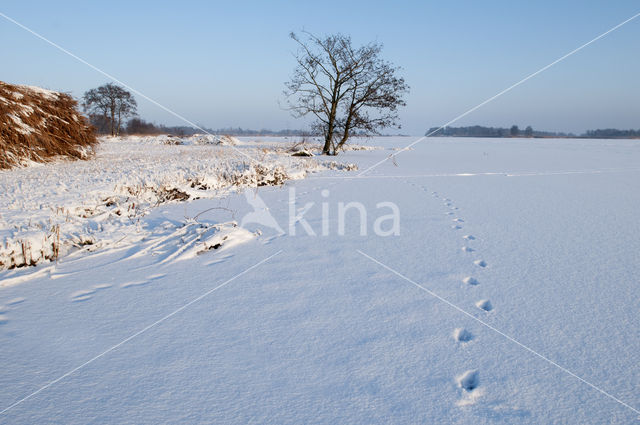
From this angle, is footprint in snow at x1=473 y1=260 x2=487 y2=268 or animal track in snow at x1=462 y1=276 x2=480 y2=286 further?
footprint in snow at x1=473 y1=260 x2=487 y2=268

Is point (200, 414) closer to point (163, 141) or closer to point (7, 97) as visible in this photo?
point (7, 97)

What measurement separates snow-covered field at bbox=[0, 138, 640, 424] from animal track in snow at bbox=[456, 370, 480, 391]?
0.4 inches

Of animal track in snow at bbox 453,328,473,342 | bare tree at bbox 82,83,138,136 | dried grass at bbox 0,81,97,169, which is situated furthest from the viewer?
bare tree at bbox 82,83,138,136

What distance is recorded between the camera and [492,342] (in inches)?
76.7

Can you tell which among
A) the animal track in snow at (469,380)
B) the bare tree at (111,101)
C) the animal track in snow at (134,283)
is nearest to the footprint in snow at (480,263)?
the animal track in snow at (469,380)

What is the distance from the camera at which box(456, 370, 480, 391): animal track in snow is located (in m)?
1.62

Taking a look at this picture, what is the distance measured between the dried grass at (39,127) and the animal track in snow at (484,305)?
10.1 meters

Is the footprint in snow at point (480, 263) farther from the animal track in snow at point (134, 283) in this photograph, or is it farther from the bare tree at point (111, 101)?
the bare tree at point (111, 101)

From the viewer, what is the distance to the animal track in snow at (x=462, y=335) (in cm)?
200

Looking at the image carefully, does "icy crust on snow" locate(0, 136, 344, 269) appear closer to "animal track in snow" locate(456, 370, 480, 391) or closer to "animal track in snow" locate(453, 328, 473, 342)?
"animal track in snow" locate(453, 328, 473, 342)

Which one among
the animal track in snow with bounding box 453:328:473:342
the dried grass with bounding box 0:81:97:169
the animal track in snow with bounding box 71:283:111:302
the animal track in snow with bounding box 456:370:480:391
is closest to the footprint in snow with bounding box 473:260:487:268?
the animal track in snow with bounding box 453:328:473:342

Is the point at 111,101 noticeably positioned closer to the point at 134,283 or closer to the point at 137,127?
the point at 137,127

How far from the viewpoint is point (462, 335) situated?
204 cm

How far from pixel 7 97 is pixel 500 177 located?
13806 millimetres
